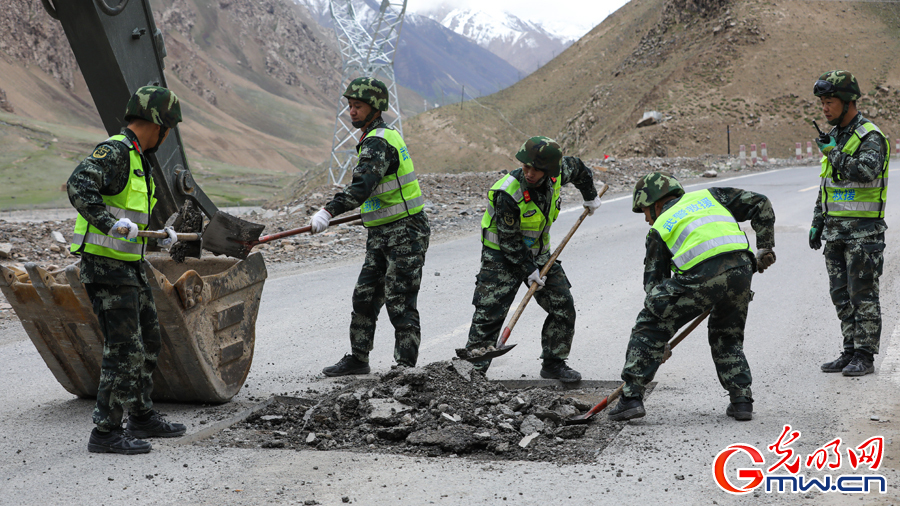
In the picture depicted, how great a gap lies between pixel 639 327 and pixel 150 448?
282 centimetres

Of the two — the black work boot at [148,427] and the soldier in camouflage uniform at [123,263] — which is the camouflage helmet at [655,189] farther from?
the black work boot at [148,427]

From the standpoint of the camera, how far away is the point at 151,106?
4.30 metres

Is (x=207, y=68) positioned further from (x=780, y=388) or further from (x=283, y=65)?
(x=780, y=388)

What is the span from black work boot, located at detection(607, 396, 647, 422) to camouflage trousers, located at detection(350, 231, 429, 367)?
1.59 meters

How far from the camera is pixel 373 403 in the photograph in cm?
468

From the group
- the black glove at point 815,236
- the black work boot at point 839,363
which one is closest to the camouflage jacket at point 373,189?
the black glove at point 815,236

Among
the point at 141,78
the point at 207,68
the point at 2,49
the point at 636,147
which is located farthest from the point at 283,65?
the point at 141,78

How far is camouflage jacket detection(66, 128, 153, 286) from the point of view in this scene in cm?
400

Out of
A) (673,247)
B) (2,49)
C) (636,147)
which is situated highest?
(2,49)

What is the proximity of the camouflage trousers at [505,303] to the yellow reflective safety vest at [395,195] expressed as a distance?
2.13 ft

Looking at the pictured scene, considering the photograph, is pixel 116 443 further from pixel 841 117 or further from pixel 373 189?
pixel 841 117

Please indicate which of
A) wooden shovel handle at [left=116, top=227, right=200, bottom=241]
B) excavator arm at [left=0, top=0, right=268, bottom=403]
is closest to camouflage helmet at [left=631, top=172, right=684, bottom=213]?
excavator arm at [left=0, top=0, right=268, bottom=403]

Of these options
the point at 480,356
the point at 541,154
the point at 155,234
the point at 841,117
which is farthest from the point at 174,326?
the point at 841,117

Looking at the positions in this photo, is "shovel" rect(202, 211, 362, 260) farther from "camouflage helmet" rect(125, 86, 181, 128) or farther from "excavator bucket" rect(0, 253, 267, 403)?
"camouflage helmet" rect(125, 86, 181, 128)
